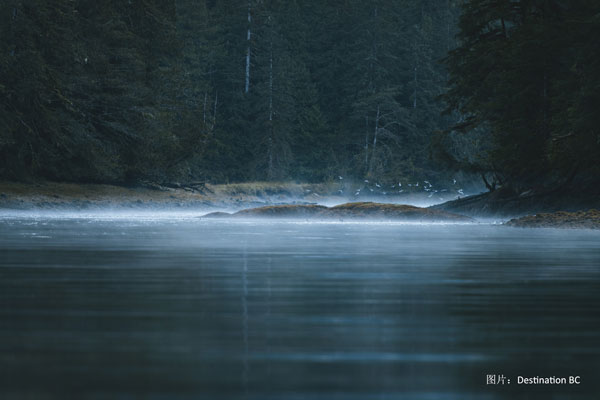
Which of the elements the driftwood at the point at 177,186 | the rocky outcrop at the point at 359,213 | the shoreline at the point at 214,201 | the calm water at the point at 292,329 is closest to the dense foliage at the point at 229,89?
the driftwood at the point at 177,186

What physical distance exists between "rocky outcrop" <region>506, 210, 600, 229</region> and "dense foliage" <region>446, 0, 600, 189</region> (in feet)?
8.26

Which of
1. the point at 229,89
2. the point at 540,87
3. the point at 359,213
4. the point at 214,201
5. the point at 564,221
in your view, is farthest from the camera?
the point at 229,89

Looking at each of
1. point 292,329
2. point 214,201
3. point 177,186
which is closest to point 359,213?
point 214,201

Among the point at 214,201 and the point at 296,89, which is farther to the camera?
the point at 296,89

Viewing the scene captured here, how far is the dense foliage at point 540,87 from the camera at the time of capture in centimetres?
2858

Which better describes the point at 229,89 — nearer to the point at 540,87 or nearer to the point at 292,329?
the point at 540,87

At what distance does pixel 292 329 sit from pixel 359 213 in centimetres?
2896

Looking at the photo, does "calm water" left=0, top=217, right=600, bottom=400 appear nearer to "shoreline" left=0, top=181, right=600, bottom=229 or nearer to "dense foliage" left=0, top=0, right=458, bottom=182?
"shoreline" left=0, top=181, right=600, bottom=229

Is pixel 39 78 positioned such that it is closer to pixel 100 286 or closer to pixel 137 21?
pixel 137 21

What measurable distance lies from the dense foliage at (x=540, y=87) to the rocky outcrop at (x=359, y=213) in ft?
9.57

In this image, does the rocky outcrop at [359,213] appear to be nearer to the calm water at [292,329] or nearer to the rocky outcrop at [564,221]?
the rocky outcrop at [564,221]

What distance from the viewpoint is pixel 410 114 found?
3447 inches

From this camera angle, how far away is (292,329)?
531 cm

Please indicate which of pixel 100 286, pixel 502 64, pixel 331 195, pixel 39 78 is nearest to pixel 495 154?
pixel 502 64
